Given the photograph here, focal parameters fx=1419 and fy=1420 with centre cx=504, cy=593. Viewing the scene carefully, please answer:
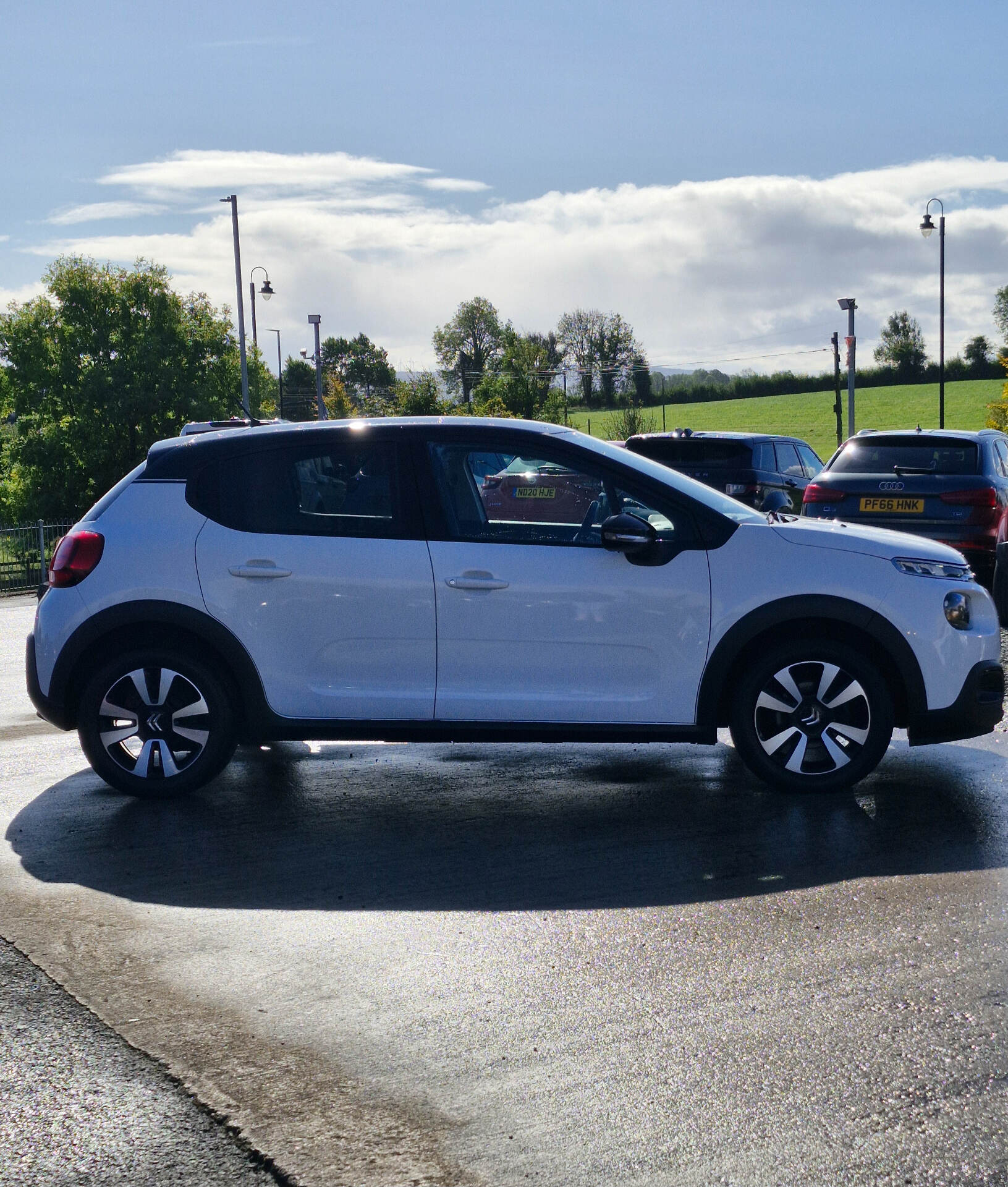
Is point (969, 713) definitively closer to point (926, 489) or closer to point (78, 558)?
point (78, 558)

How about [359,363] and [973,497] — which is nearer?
[973,497]

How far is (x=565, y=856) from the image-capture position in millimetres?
5520

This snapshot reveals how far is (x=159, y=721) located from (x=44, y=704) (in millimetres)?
552

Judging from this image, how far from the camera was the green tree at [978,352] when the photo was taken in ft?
333

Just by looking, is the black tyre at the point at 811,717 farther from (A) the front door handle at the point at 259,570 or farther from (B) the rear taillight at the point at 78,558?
(B) the rear taillight at the point at 78,558

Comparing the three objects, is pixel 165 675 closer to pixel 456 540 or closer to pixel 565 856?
pixel 456 540

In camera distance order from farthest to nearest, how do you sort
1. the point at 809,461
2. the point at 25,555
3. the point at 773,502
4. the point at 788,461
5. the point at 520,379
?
the point at 520,379
the point at 25,555
the point at 809,461
the point at 788,461
the point at 773,502

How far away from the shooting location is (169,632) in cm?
652

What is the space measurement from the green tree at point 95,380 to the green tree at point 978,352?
187 feet

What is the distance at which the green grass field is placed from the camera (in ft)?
289

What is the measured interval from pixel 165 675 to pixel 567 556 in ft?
6.25

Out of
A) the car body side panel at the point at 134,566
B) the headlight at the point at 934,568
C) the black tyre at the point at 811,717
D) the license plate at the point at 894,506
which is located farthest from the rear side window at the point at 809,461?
the car body side panel at the point at 134,566

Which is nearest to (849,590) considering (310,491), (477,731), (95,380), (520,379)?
(477,731)

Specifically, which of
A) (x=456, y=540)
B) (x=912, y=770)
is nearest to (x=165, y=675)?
(x=456, y=540)
